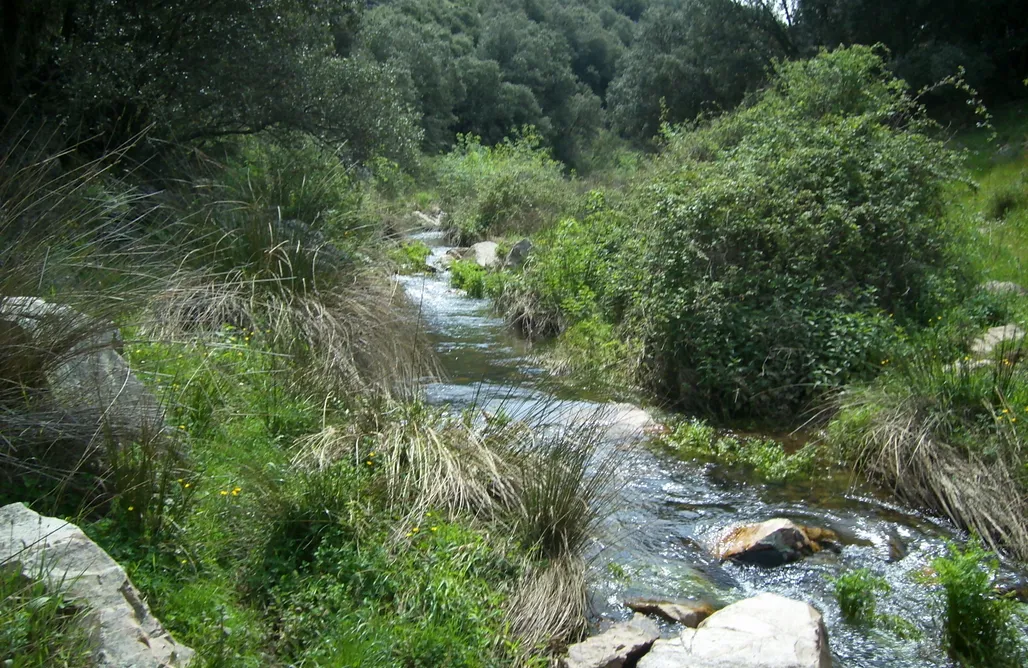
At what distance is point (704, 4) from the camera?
28469mm

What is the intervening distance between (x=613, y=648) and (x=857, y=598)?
151 centimetres

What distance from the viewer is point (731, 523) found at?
19.3 feet

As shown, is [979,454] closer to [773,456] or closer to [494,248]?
[773,456]

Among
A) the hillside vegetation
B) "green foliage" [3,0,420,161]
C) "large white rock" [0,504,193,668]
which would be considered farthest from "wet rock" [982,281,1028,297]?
"large white rock" [0,504,193,668]

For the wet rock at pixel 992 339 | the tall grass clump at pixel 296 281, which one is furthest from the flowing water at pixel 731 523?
the wet rock at pixel 992 339

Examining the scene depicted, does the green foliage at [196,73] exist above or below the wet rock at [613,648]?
above

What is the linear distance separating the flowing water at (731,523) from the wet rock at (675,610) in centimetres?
8

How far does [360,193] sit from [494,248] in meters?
7.55

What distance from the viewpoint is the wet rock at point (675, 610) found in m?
4.66

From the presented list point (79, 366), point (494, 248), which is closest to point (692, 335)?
point (79, 366)

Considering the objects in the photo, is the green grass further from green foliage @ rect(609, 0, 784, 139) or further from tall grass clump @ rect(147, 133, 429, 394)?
green foliage @ rect(609, 0, 784, 139)

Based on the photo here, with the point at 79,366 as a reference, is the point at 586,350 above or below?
below

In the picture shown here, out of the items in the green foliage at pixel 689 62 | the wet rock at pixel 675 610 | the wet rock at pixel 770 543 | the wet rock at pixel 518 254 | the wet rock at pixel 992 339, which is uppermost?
the green foliage at pixel 689 62

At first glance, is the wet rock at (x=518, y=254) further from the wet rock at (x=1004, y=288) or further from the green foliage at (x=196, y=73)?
the wet rock at (x=1004, y=288)
